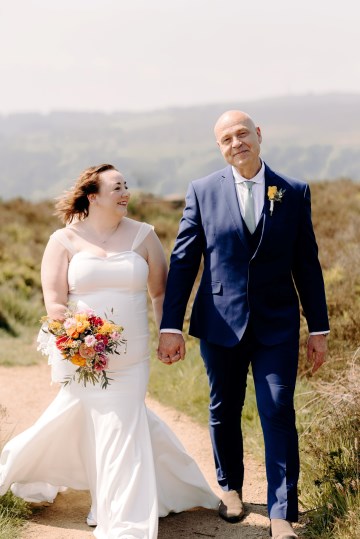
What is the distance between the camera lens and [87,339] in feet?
14.0

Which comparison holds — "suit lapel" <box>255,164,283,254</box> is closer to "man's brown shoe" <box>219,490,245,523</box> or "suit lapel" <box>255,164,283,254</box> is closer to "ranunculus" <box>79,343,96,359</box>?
"ranunculus" <box>79,343,96,359</box>

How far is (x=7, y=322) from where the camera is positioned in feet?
35.1

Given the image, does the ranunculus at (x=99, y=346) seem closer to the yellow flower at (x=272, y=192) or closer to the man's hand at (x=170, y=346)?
the man's hand at (x=170, y=346)

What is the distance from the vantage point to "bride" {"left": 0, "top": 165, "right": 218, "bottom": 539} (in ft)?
14.8

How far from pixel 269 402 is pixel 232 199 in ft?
3.72

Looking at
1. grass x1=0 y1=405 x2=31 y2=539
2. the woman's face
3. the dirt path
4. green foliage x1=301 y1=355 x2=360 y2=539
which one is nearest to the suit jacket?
the woman's face

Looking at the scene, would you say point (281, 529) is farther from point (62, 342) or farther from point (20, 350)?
point (20, 350)

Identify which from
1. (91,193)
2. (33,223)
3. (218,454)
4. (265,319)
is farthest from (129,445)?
(33,223)

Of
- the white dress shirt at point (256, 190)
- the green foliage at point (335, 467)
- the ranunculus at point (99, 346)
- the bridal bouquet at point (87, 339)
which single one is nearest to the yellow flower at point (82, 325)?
the bridal bouquet at point (87, 339)

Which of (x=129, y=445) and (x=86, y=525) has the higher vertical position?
(x=129, y=445)

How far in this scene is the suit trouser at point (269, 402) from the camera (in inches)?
173

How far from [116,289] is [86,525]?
1.41 metres

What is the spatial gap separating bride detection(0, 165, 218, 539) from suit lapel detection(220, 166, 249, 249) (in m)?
0.54

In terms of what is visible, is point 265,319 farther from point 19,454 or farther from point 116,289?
point 19,454
